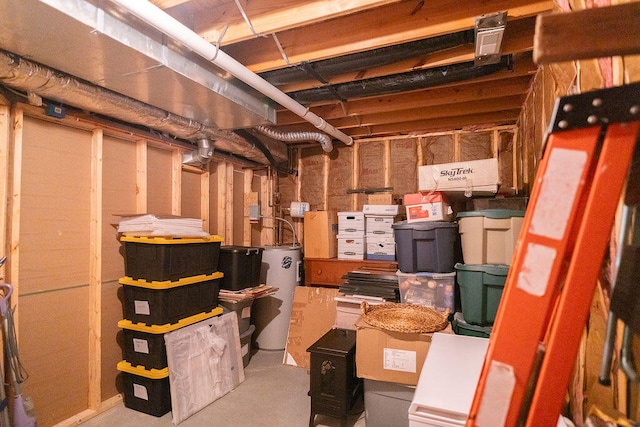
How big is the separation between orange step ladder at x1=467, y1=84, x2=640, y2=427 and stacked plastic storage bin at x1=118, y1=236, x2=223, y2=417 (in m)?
2.30

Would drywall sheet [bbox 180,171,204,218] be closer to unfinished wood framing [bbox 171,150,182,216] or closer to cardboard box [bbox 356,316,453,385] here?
unfinished wood framing [bbox 171,150,182,216]

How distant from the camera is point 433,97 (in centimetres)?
278

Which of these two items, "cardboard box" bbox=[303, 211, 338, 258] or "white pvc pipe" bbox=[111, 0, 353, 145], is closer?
"white pvc pipe" bbox=[111, 0, 353, 145]

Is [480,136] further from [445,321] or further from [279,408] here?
[279,408]

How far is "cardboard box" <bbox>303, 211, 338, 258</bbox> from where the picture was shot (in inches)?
144

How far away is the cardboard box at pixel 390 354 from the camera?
6.31 feet

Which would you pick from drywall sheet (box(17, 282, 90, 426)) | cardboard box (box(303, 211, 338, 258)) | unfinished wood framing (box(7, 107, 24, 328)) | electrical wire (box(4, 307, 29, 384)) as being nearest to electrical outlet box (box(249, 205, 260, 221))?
cardboard box (box(303, 211, 338, 258))

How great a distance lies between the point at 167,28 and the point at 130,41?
214 millimetres

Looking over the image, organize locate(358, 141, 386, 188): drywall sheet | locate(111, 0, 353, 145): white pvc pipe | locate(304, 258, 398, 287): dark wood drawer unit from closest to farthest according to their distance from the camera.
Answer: locate(111, 0, 353, 145): white pvc pipe, locate(304, 258, 398, 287): dark wood drawer unit, locate(358, 141, 386, 188): drywall sheet

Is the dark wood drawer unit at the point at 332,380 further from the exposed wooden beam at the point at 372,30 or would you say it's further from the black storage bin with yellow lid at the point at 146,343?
the exposed wooden beam at the point at 372,30

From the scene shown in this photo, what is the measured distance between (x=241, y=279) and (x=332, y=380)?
131 centimetres

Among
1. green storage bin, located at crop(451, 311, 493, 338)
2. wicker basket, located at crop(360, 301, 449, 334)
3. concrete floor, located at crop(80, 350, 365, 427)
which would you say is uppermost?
wicker basket, located at crop(360, 301, 449, 334)

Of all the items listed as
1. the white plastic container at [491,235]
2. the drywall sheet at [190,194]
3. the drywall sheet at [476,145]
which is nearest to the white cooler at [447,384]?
the white plastic container at [491,235]

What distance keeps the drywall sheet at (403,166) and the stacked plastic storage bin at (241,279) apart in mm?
1823
